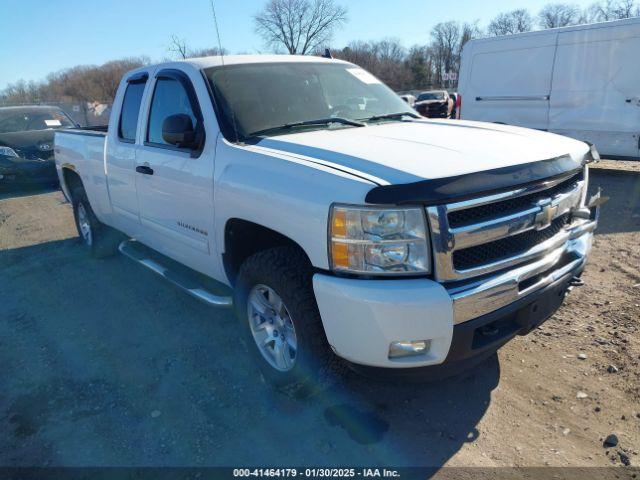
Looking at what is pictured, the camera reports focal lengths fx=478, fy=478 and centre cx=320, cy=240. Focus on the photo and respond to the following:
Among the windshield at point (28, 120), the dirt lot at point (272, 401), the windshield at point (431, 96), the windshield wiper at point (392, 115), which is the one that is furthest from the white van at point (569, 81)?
the windshield at point (431, 96)

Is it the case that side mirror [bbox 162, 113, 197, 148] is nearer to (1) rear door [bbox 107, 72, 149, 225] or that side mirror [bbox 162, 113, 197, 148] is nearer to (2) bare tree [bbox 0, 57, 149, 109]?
(1) rear door [bbox 107, 72, 149, 225]

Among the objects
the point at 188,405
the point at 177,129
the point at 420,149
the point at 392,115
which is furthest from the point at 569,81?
the point at 188,405

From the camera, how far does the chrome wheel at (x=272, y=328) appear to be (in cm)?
288

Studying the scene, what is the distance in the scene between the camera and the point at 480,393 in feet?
9.69

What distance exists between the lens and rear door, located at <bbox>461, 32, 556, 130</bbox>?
922cm

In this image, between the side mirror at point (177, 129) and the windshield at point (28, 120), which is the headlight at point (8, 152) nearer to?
the windshield at point (28, 120)

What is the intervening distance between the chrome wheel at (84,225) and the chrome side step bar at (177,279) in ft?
4.01

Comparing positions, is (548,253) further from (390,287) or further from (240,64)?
(240,64)

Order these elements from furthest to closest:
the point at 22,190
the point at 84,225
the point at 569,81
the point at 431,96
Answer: the point at 431,96 → the point at 22,190 → the point at 569,81 → the point at 84,225

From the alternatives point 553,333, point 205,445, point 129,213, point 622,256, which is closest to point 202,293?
point 205,445

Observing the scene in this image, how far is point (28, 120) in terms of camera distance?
36.5 feet

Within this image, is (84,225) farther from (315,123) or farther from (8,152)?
(8,152)

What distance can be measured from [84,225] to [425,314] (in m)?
5.35

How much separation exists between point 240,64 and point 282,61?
15.4 inches
